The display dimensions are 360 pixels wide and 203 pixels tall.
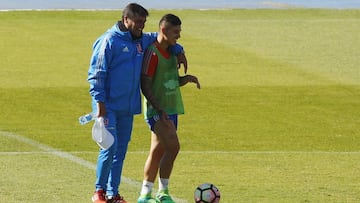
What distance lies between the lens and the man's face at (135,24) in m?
12.2

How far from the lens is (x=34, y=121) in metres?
19.6

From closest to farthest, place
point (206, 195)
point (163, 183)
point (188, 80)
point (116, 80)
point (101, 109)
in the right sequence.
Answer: point (101, 109) < point (116, 80) < point (206, 195) < point (188, 80) < point (163, 183)

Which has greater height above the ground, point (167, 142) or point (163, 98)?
point (163, 98)

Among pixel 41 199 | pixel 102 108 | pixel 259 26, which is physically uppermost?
pixel 259 26

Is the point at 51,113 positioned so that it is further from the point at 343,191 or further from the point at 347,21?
the point at 347,21

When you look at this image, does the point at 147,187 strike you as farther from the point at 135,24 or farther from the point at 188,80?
the point at 135,24

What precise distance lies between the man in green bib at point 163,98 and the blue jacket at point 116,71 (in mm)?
162

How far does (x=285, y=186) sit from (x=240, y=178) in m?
0.74

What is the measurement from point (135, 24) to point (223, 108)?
925 centimetres

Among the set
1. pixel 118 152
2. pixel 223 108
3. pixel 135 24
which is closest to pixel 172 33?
pixel 135 24

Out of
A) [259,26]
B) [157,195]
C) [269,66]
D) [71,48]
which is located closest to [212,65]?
[269,66]

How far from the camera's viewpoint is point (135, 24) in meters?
12.2

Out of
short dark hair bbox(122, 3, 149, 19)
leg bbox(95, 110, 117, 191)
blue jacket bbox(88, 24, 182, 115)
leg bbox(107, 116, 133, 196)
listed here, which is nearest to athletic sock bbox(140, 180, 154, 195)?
leg bbox(107, 116, 133, 196)

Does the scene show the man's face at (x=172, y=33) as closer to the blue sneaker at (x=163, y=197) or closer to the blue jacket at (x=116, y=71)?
the blue jacket at (x=116, y=71)
